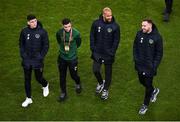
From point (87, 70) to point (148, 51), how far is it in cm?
281

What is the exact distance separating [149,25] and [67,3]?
20.2 ft

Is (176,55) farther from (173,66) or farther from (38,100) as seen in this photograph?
(38,100)

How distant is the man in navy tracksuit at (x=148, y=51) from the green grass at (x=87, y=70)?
95 centimetres

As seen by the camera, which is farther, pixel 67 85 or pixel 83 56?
pixel 83 56

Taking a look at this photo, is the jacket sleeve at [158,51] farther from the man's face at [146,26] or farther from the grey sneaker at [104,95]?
the grey sneaker at [104,95]

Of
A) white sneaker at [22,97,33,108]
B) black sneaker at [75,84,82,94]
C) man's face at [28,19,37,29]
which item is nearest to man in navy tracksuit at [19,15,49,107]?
man's face at [28,19,37,29]

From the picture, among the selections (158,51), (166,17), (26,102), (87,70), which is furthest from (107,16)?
(166,17)

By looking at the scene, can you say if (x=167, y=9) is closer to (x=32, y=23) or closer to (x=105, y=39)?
(x=105, y=39)

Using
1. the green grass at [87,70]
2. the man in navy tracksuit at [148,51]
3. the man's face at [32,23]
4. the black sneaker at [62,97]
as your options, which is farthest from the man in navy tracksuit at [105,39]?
the man's face at [32,23]

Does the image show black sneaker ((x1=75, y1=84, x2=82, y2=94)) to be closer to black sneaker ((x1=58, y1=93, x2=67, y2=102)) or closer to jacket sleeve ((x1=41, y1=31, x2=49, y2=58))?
black sneaker ((x1=58, y1=93, x2=67, y2=102))

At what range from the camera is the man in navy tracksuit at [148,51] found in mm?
9102

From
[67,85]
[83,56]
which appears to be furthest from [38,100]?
[83,56]

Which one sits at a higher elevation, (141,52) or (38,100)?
(141,52)

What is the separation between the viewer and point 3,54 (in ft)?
40.1
